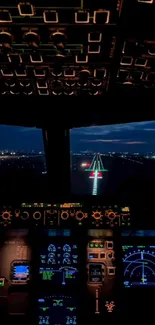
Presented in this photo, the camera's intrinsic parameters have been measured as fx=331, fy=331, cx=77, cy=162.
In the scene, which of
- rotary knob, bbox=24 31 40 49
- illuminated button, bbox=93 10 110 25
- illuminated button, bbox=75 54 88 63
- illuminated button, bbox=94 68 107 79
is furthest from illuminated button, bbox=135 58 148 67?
rotary knob, bbox=24 31 40 49

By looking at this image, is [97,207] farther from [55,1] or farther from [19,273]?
[55,1]

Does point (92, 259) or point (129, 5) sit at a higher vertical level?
point (129, 5)

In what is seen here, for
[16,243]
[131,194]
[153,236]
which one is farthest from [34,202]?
[153,236]

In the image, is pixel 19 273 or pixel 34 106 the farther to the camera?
pixel 19 273

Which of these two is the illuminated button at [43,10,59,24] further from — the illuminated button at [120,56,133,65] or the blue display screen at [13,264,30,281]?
the blue display screen at [13,264,30,281]

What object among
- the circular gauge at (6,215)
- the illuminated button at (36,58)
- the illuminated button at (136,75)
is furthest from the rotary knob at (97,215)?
the illuminated button at (36,58)

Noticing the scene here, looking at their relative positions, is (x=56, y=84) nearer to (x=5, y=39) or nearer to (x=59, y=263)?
(x=5, y=39)

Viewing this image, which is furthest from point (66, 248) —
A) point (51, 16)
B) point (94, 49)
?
point (51, 16)
